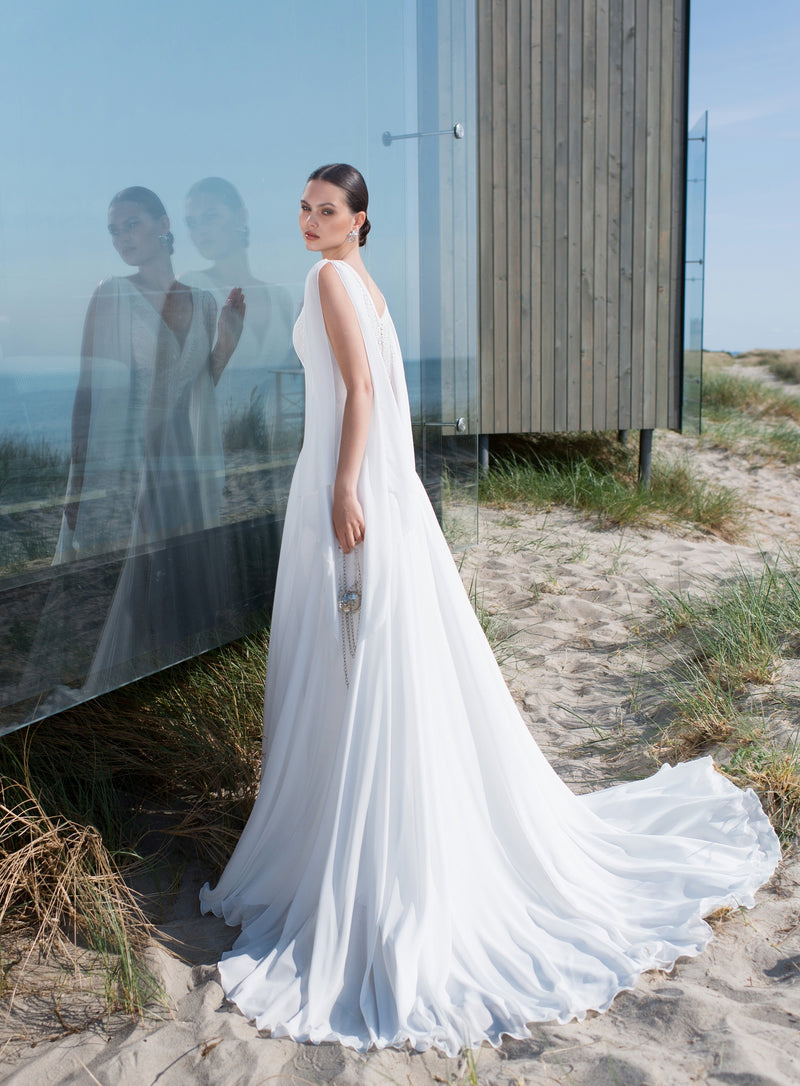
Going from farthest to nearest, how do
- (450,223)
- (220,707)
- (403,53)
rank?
(450,223), (403,53), (220,707)

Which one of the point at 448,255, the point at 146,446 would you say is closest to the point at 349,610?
the point at 146,446

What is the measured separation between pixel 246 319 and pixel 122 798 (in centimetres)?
167

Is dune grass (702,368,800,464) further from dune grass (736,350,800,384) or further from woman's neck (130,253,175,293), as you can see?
dune grass (736,350,800,384)

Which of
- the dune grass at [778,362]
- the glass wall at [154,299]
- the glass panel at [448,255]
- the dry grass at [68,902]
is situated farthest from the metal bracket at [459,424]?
the dune grass at [778,362]

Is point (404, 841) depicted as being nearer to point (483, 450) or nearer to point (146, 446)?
point (146, 446)

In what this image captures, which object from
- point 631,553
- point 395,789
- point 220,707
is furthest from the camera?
point 631,553

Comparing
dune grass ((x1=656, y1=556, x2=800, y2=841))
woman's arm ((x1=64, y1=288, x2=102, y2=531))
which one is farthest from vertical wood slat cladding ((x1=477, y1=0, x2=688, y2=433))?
woman's arm ((x1=64, y1=288, x2=102, y2=531))

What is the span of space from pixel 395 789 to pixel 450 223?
118 inches

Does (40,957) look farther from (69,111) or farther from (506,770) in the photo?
(69,111)

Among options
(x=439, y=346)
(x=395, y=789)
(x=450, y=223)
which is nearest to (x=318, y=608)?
(x=395, y=789)

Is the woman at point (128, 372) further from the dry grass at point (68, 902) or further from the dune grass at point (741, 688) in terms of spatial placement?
the dune grass at point (741, 688)

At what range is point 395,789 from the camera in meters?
2.14

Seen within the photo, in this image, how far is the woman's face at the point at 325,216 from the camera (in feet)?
7.46

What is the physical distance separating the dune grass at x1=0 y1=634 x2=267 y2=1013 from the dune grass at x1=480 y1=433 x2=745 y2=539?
11.4ft
